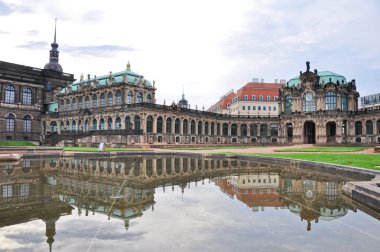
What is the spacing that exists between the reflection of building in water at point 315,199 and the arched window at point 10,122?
3554 inches

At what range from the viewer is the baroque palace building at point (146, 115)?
75.4 m

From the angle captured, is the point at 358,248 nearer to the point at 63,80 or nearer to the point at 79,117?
the point at 79,117

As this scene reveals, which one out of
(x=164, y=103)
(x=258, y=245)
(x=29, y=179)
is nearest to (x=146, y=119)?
(x=164, y=103)

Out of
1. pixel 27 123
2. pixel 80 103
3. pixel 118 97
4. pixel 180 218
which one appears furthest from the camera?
pixel 27 123

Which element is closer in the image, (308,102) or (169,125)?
(169,125)

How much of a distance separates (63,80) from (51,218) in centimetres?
10822

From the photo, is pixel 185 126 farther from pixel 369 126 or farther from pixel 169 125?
pixel 369 126

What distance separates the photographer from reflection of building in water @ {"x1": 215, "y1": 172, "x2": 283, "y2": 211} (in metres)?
12.0

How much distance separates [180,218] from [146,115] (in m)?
64.8

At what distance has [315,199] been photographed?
1238 centimetres

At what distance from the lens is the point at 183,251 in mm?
6926

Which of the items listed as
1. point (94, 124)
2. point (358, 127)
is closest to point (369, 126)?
point (358, 127)

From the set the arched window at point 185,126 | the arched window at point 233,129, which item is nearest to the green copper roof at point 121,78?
the arched window at point 185,126

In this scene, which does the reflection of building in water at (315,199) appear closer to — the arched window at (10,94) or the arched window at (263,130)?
the arched window at (263,130)
